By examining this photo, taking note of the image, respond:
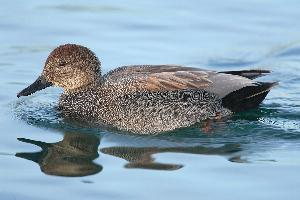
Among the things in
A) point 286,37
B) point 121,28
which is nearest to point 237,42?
point 286,37

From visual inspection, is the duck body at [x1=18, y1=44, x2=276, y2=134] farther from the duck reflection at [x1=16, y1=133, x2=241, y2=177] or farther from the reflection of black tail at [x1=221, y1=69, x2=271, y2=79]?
the duck reflection at [x1=16, y1=133, x2=241, y2=177]

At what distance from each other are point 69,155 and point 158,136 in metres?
1.19

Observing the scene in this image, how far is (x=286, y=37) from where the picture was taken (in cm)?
1516

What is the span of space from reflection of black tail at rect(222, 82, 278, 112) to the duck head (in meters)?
1.61

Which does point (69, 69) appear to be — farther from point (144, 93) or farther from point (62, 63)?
point (144, 93)

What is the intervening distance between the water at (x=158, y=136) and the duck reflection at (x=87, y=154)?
0.01 m

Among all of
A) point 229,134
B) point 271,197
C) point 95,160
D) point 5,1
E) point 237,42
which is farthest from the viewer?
point 5,1

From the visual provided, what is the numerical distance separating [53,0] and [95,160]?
287 inches

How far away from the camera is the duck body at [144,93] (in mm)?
11078

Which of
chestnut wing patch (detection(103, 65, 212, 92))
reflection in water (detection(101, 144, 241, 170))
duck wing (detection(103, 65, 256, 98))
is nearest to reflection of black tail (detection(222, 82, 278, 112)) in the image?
duck wing (detection(103, 65, 256, 98))

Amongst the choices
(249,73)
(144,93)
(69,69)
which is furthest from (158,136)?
(249,73)

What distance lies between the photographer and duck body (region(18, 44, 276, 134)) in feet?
36.3

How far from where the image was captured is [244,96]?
1150 centimetres

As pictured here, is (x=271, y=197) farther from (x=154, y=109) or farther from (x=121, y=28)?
(x=121, y=28)
